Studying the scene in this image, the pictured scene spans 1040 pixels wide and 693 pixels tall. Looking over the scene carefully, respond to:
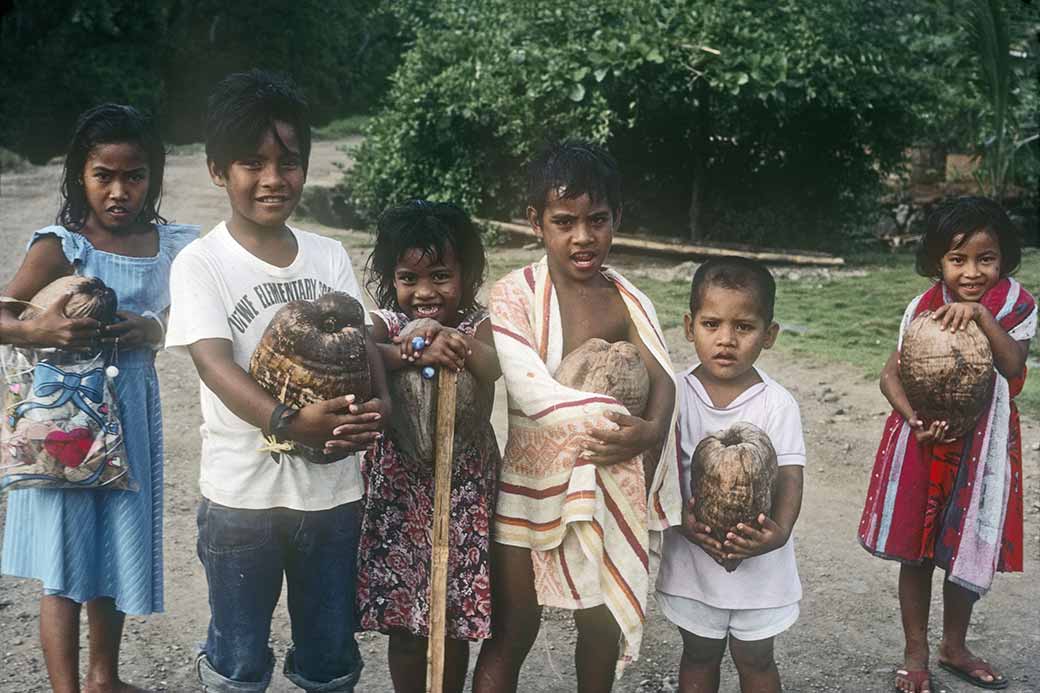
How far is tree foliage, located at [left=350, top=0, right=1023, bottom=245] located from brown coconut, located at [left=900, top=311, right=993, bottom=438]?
23.9ft

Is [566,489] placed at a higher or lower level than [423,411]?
lower

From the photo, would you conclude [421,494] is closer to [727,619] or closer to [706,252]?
[727,619]

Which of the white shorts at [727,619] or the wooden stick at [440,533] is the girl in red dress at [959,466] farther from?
the wooden stick at [440,533]

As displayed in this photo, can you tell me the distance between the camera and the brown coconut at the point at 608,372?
8.69 feet

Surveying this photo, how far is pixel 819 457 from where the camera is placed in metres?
5.89

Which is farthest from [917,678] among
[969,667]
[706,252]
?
[706,252]

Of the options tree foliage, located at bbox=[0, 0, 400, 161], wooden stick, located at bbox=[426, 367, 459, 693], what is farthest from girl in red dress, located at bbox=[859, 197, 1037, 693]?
tree foliage, located at bbox=[0, 0, 400, 161]

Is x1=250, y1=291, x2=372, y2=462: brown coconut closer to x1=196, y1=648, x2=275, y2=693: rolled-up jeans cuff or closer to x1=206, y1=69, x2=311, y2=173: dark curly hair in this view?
x1=206, y1=69, x2=311, y2=173: dark curly hair

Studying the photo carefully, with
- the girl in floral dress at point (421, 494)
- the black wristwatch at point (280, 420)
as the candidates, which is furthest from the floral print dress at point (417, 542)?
the black wristwatch at point (280, 420)

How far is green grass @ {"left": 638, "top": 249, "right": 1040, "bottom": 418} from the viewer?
760 centimetres

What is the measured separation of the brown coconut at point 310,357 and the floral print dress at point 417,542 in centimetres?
32

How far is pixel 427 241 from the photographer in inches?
107

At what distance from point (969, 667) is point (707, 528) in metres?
1.44

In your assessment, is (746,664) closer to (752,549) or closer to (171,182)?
(752,549)
